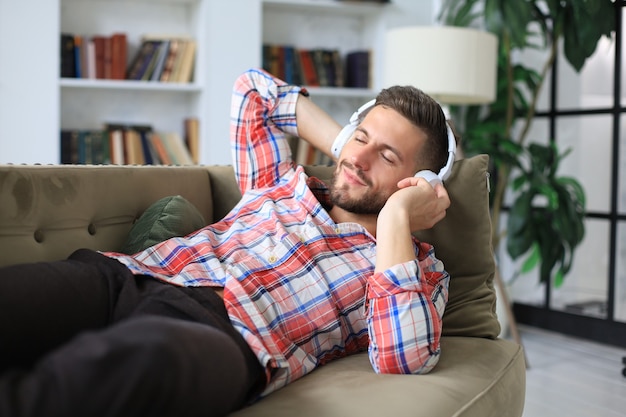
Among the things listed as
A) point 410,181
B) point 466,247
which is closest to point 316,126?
point 410,181

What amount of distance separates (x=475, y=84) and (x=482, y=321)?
1.60m

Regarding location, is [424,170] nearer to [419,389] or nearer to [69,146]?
[419,389]

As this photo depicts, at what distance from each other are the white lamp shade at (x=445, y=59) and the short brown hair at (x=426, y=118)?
1.31 metres

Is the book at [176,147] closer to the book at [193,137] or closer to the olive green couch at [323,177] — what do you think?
the book at [193,137]

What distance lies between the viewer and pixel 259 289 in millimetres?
1441

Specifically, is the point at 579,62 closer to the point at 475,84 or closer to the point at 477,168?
the point at 475,84

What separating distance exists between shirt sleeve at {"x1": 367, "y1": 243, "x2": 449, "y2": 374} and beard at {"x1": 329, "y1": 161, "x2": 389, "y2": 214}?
311 millimetres

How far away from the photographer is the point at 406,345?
1.38 meters

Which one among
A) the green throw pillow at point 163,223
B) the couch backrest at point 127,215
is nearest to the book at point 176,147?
the couch backrest at point 127,215

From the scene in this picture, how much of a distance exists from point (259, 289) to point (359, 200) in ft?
1.29

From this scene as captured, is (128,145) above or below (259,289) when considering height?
above

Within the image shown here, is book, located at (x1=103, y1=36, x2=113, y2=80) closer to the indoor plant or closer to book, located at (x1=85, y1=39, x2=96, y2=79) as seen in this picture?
book, located at (x1=85, y1=39, x2=96, y2=79)

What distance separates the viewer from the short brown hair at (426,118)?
1.76m

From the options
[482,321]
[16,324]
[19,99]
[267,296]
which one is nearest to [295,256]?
[267,296]
